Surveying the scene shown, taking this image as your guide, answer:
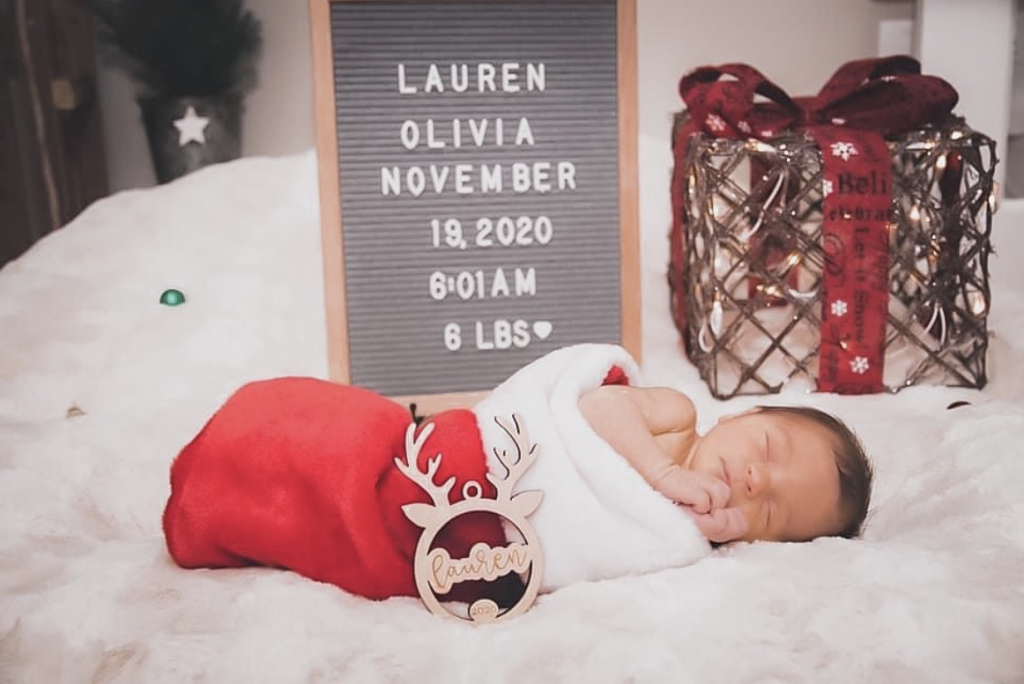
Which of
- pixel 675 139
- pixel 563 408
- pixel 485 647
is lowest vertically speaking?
pixel 485 647

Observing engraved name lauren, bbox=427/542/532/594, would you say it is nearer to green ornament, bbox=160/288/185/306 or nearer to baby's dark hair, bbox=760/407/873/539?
baby's dark hair, bbox=760/407/873/539

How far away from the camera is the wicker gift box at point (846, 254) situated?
1.38 metres

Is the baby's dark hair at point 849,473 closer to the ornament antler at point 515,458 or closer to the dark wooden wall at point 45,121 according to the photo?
the ornament antler at point 515,458

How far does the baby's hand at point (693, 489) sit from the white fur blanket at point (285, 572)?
5 centimetres

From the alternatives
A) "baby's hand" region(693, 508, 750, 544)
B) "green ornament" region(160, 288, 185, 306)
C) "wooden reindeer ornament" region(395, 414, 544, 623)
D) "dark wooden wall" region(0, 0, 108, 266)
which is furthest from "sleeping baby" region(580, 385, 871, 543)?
"dark wooden wall" region(0, 0, 108, 266)

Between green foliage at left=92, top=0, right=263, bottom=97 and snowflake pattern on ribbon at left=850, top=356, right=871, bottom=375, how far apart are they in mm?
1028

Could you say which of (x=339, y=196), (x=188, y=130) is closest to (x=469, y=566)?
(x=339, y=196)

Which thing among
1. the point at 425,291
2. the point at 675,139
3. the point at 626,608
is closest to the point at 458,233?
the point at 425,291

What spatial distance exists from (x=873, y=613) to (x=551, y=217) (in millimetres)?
A: 839

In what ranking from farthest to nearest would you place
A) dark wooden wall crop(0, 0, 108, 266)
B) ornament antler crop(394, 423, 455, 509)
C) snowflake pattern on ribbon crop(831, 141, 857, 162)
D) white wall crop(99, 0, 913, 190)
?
white wall crop(99, 0, 913, 190)
dark wooden wall crop(0, 0, 108, 266)
snowflake pattern on ribbon crop(831, 141, 857, 162)
ornament antler crop(394, 423, 455, 509)

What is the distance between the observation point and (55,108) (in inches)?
63.0

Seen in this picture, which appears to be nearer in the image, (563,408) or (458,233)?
(563,408)

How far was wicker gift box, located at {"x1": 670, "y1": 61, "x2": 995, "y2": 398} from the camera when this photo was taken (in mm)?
1385

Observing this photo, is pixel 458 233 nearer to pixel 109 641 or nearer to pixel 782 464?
pixel 782 464
